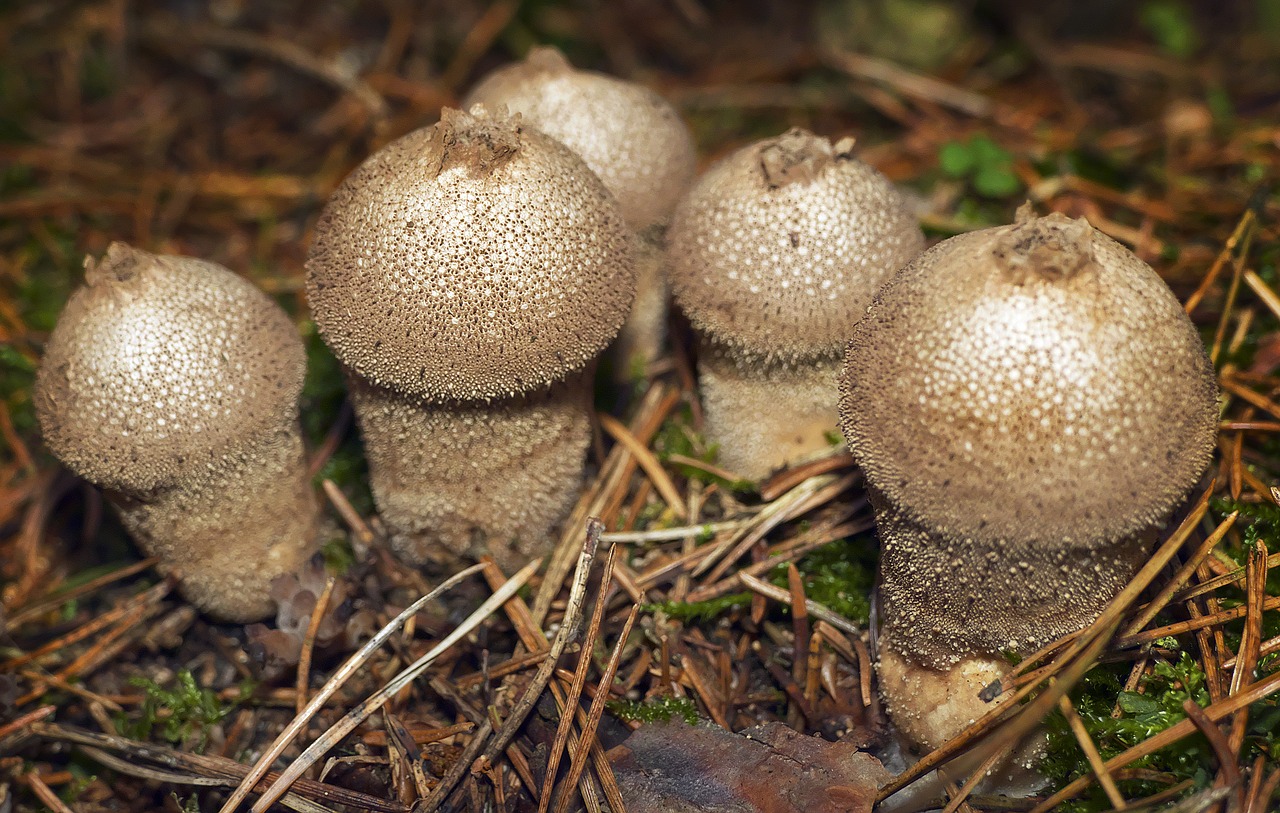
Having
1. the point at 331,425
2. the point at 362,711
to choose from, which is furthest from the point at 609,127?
the point at 362,711

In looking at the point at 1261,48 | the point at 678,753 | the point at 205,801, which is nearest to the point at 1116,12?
the point at 1261,48

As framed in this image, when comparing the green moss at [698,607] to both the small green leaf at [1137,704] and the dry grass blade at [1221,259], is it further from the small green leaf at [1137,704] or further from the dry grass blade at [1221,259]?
the dry grass blade at [1221,259]

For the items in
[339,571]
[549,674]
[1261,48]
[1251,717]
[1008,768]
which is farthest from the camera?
[1261,48]

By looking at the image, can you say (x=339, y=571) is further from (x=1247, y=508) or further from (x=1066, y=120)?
(x=1066, y=120)

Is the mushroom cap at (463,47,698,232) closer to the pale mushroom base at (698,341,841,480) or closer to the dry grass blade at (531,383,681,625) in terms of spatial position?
the pale mushroom base at (698,341,841,480)

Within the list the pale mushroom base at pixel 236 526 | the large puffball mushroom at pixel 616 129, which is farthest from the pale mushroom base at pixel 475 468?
the large puffball mushroom at pixel 616 129

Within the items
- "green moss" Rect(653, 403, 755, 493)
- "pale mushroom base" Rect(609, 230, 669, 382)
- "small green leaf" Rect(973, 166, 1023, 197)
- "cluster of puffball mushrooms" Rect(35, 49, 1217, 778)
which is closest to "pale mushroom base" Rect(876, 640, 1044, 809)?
"cluster of puffball mushrooms" Rect(35, 49, 1217, 778)

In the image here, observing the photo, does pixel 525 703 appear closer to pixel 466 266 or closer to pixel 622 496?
pixel 622 496
